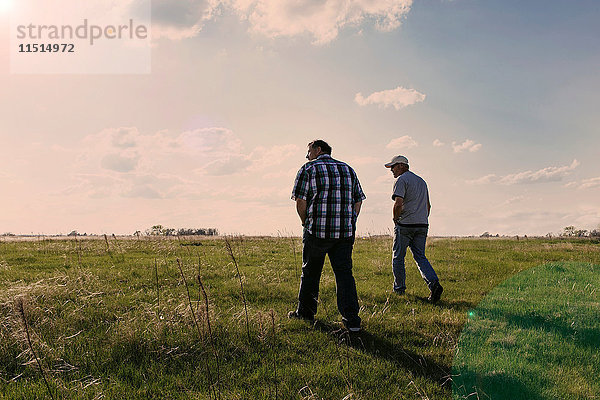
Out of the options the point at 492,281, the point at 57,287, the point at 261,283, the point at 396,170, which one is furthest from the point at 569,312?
the point at 57,287

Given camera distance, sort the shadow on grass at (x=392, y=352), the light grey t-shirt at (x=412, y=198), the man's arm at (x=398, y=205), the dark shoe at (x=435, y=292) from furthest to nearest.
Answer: the light grey t-shirt at (x=412, y=198) < the man's arm at (x=398, y=205) < the dark shoe at (x=435, y=292) < the shadow on grass at (x=392, y=352)

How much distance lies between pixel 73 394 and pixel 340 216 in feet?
13.3

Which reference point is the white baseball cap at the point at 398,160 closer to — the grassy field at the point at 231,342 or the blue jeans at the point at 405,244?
the blue jeans at the point at 405,244

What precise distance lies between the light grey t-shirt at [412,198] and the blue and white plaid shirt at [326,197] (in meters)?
2.34

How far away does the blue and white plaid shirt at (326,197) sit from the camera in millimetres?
6410

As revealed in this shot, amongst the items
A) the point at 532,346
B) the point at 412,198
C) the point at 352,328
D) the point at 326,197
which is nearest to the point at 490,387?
the point at 532,346

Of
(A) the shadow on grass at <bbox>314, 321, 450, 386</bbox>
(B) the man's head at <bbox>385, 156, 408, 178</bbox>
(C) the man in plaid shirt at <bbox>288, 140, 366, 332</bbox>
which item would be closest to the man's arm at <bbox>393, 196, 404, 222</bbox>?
(B) the man's head at <bbox>385, 156, 408, 178</bbox>

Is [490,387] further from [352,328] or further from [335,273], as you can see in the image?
[335,273]

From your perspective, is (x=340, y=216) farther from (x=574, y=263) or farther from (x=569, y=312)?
(x=574, y=263)

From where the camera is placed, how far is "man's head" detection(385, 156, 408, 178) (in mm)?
8961

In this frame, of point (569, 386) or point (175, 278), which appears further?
point (175, 278)

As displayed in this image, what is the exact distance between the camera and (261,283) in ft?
30.7

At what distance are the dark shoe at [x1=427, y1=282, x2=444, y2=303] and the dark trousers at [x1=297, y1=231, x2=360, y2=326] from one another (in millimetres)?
2563

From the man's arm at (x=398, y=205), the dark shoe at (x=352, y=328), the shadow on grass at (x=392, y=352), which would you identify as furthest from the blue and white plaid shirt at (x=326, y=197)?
the man's arm at (x=398, y=205)
